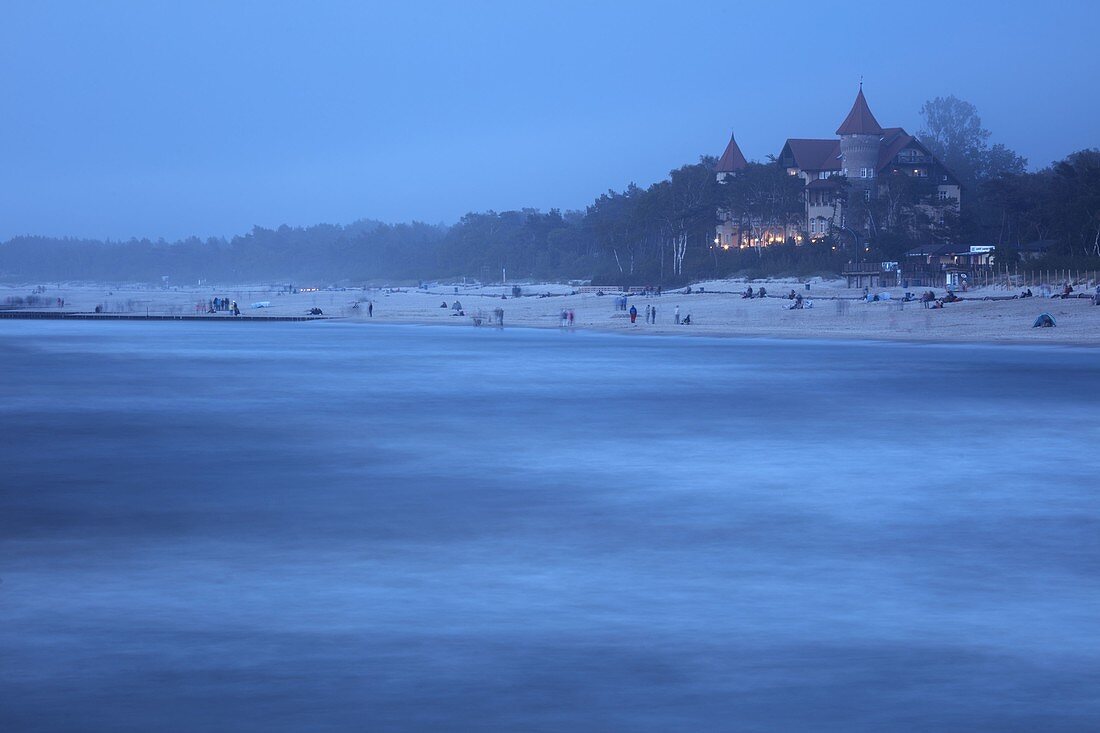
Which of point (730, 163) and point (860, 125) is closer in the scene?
point (860, 125)

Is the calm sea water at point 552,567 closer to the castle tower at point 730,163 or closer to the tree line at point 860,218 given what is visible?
the tree line at point 860,218

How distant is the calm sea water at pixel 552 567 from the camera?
6227 millimetres

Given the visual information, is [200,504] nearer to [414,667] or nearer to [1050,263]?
[414,667]

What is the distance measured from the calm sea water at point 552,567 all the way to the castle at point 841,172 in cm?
7152

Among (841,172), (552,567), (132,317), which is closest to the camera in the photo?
(552,567)

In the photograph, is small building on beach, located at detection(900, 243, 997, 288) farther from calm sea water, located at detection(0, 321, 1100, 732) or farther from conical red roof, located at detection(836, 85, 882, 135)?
calm sea water, located at detection(0, 321, 1100, 732)

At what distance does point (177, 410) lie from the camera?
21391 millimetres

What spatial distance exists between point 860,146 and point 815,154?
553 centimetres

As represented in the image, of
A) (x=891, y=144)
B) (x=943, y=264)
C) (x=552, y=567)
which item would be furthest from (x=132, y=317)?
(x=552, y=567)

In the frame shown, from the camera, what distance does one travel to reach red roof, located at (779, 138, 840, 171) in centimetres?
9850

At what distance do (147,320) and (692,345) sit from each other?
144ft

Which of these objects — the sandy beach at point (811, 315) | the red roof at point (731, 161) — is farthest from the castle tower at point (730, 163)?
the sandy beach at point (811, 315)

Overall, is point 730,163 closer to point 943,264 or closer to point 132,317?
point 943,264

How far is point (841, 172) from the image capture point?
97375 millimetres
